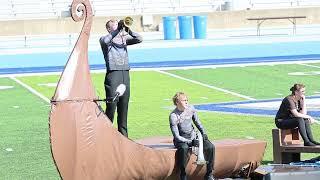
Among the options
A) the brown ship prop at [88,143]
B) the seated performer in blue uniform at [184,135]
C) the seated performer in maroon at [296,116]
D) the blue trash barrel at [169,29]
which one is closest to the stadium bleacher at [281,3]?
the blue trash barrel at [169,29]

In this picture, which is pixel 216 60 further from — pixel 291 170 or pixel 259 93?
pixel 291 170

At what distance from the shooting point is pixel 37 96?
65.0ft

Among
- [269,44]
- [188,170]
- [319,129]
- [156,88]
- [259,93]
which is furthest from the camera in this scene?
[269,44]

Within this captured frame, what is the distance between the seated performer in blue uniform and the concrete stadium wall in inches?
1135

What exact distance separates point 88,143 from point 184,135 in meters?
1.47

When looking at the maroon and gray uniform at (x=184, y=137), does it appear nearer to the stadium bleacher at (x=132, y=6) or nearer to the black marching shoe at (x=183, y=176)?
the black marching shoe at (x=183, y=176)

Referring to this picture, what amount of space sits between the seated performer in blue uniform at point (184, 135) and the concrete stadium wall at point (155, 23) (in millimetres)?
28818

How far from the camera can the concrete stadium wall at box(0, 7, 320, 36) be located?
40031 mm

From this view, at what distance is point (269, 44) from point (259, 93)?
43.8 feet

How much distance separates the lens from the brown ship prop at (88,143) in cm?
→ 895

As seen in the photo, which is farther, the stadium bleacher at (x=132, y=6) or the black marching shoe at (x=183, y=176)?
the stadium bleacher at (x=132, y=6)

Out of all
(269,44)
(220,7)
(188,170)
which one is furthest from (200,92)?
(220,7)

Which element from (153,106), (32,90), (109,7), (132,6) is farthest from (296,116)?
(109,7)

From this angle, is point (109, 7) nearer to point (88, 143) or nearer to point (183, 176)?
point (183, 176)
